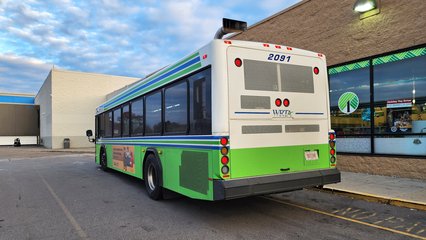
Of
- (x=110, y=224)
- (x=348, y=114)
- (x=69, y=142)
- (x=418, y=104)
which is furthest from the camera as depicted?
(x=69, y=142)

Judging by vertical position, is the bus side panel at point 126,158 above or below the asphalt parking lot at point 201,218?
above

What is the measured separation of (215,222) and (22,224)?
346 centimetres

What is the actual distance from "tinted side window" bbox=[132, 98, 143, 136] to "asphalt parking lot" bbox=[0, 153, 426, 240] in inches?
65.1

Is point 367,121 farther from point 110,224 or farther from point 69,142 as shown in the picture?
point 69,142

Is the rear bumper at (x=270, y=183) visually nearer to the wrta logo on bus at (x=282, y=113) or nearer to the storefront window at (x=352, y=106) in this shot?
the wrta logo on bus at (x=282, y=113)

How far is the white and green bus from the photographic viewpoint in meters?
5.26

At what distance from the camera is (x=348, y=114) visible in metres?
10.7

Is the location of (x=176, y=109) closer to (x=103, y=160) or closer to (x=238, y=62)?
(x=238, y=62)

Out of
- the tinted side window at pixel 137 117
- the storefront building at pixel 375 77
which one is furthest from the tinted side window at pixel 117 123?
the storefront building at pixel 375 77

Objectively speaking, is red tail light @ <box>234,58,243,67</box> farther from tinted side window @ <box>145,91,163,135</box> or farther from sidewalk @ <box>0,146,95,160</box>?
sidewalk @ <box>0,146,95,160</box>

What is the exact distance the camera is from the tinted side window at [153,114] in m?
7.42

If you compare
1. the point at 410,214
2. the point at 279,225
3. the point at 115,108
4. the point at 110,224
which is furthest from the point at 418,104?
the point at 115,108

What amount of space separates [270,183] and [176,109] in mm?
2355

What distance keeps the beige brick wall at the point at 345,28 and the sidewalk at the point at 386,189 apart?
3621mm
